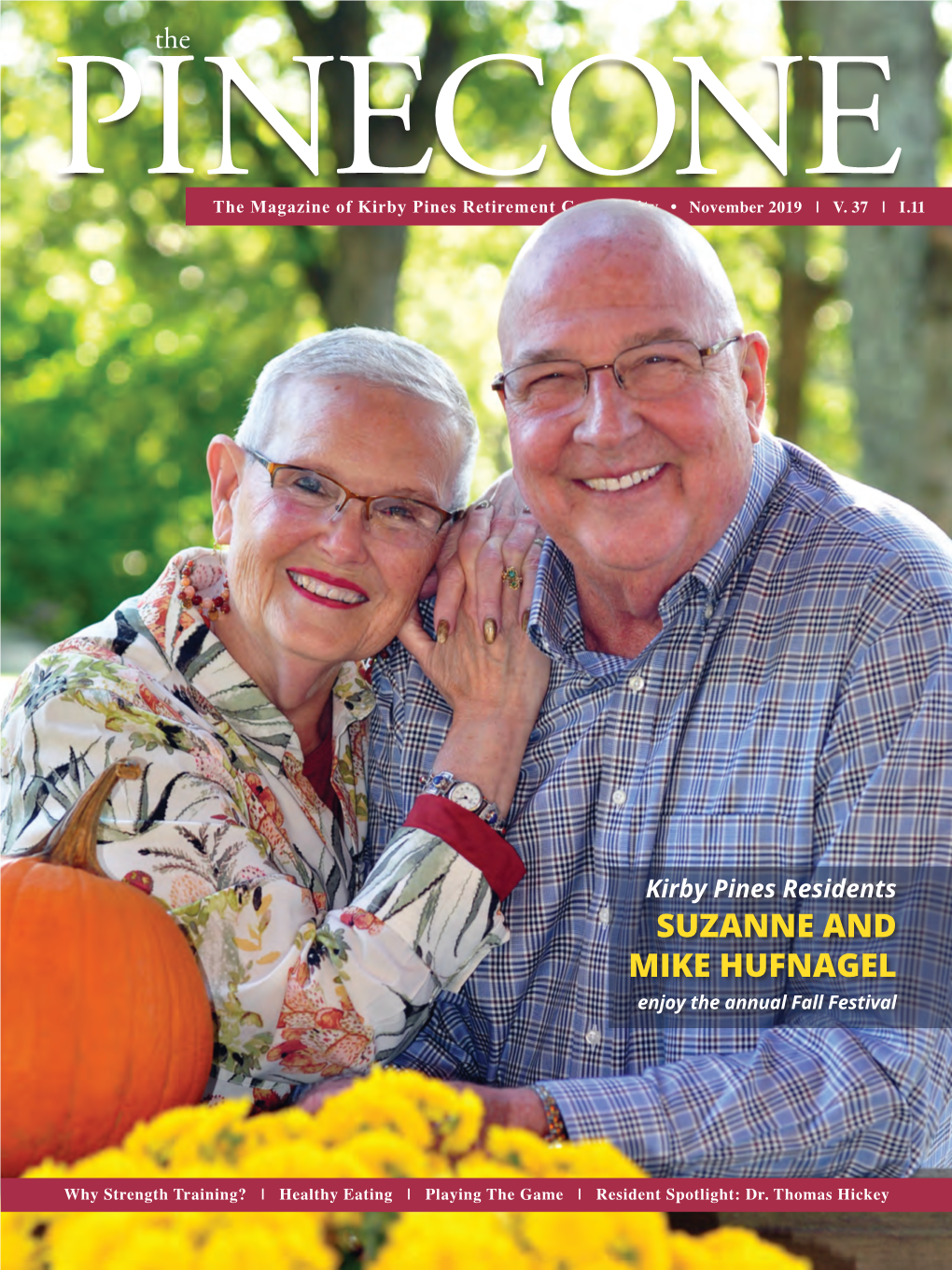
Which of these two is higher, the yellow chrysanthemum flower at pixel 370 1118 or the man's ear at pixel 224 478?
the man's ear at pixel 224 478

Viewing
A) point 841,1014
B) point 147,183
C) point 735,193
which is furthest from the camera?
point 147,183

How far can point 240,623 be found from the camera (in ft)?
6.95

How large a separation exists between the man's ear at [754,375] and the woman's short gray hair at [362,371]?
1.55 feet

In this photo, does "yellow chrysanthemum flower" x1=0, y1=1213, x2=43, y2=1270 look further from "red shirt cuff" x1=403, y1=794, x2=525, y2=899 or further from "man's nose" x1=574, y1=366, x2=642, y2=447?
"man's nose" x1=574, y1=366, x2=642, y2=447

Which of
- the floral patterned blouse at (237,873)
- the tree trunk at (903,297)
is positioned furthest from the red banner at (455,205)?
the tree trunk at (903,297)

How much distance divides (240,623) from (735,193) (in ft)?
3.34

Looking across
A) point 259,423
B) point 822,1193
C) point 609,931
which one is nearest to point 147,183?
point 259,423

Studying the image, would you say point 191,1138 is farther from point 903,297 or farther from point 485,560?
point 903,297

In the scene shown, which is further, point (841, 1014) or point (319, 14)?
point (319, 14)

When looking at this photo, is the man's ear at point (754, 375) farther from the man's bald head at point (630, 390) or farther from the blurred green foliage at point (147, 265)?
the blurred green foliage at point (147, 265)

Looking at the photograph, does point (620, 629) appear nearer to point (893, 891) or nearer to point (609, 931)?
point (609, 931)

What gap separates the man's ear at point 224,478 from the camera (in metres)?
2.21

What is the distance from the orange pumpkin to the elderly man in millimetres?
511

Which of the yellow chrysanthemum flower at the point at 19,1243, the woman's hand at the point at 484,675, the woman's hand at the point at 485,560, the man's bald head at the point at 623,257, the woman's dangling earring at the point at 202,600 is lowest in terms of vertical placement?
the yellow chrysanthemum flower at the point at 19,1243
